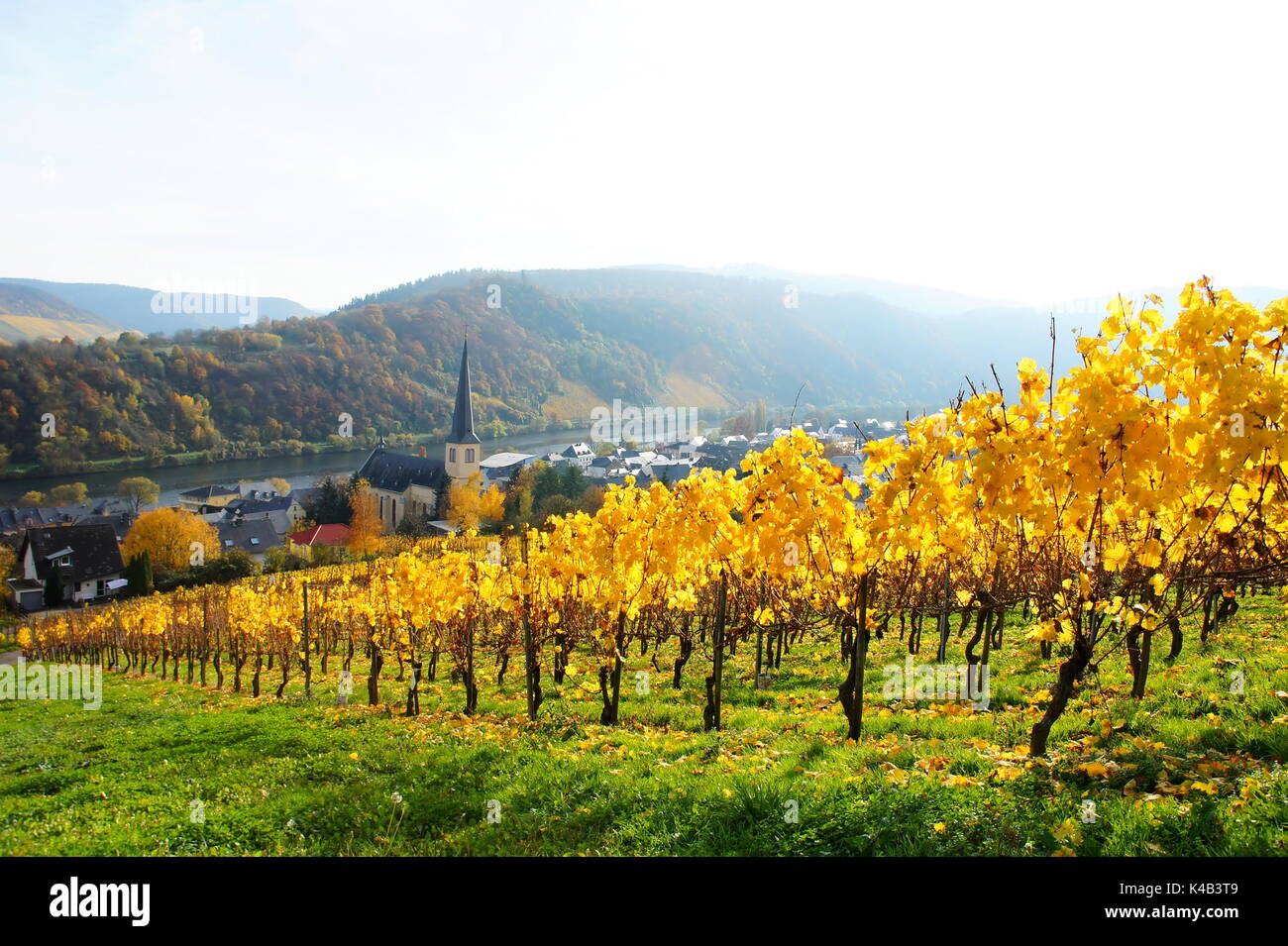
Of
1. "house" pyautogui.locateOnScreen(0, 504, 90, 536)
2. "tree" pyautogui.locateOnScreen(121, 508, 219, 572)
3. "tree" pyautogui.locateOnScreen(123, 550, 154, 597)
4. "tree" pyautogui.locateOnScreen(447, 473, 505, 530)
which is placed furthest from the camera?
"house" pyautogui.locateOnScreen(0, 504, 90, 536)

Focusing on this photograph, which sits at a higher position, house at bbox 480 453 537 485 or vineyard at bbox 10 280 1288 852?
vineyard at bbox 10 280 1288 852

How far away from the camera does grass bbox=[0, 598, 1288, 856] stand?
493 cm

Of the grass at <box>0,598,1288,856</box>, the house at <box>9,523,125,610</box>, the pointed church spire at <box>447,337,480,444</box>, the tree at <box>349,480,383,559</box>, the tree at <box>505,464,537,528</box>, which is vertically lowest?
the house at <box>9,523,125,610</box>

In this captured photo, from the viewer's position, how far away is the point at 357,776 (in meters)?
8.13

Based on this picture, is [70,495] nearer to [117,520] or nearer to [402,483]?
[117,520]

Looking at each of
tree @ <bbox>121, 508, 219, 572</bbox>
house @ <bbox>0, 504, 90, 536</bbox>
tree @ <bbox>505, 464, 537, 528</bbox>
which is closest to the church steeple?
tree @ <bbox>505, 464, 537, 528</bbox>

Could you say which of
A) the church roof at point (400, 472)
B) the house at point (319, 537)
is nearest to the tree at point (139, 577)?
the house at point (319, 537)

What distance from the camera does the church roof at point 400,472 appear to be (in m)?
88.6

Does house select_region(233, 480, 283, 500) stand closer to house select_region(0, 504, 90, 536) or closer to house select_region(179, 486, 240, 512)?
house select_region(179, 486, 240, 512)

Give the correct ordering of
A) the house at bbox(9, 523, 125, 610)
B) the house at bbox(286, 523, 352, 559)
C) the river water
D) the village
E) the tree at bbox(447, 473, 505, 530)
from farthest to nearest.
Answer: the river water, the tree at bbox(447, 473, 505, 530), the house at bbox(286, 523, 352, 559), the house at bbox(9, 523, 125, 610), the village

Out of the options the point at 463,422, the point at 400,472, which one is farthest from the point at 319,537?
the point at 400,472

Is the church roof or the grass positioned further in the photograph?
the church roof

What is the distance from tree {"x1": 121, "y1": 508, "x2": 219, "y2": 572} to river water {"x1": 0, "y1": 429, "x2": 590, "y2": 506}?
109 ft
